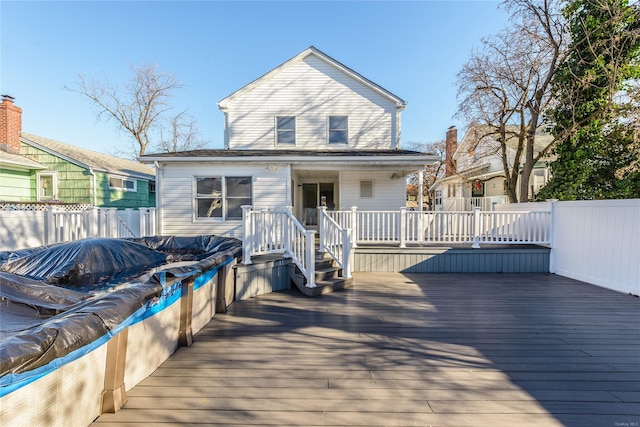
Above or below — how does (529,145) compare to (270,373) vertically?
above

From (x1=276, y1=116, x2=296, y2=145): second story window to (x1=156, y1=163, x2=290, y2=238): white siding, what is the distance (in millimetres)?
2429

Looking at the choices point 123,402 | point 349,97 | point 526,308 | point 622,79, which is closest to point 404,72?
point 349,97

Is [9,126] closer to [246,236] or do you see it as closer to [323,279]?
[246,236]

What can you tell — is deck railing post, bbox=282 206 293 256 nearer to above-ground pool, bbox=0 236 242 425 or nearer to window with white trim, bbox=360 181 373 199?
above-ground pool, bbox=0 236 242 425

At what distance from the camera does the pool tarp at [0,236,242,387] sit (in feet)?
4.98

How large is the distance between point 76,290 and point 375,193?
27.0ft

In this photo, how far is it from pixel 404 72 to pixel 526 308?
48.5 feet

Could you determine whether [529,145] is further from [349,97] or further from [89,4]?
[89,4]

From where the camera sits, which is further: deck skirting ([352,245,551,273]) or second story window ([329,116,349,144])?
second story window ([329,116,349,144])

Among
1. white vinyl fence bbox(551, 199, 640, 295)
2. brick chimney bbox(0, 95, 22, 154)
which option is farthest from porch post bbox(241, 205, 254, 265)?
brick chimney bbox(0, 95, 22, 154)

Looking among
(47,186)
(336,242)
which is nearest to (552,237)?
(336,242)

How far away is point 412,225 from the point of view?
7.51m

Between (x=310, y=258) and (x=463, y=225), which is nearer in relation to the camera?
(x=310, y=258)

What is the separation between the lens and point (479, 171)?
17.6 m
